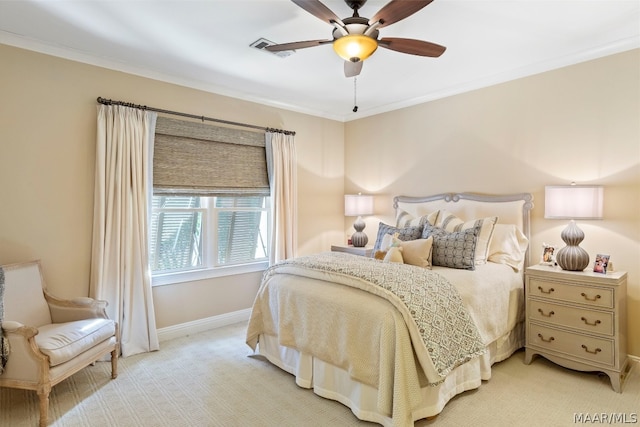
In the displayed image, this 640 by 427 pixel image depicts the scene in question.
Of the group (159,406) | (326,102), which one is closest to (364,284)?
(159,406)

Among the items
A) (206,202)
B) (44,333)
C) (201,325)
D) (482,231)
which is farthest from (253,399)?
(482,231)

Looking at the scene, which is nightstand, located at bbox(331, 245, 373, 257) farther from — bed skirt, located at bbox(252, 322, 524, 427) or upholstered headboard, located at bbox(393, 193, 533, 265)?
bed skirt, located at bbox(252, 322, 524, 427)

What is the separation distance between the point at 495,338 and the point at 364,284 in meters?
1.26

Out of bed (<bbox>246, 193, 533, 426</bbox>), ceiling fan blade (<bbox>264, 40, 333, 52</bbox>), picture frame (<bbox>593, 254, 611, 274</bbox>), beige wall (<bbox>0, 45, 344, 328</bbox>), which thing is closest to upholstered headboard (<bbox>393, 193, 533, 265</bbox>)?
bed (<bbox>246, 193, 533, 426</bbox>)

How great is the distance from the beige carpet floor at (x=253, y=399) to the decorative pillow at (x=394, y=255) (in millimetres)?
1124

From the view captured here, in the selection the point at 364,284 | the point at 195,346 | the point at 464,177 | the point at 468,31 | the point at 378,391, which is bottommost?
the point at 195,346

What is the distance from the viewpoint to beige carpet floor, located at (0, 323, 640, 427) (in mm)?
2250

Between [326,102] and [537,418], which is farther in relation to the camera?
[326,102]

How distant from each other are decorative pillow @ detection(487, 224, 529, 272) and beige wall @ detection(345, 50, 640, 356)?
195mm

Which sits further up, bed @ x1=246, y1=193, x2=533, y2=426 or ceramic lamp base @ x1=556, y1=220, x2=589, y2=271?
ceramic lamp base @ x1=556, y1=220, x2=589, y2=271

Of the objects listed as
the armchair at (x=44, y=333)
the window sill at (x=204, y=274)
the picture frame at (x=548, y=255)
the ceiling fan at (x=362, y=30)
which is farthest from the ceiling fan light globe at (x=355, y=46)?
the window sill at (x=204, y=274)

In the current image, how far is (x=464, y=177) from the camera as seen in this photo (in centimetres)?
400

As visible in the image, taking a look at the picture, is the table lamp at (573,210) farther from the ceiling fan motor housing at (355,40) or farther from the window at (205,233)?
the window at (205,233)

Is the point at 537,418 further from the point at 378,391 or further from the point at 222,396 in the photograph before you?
the point at 222,396
